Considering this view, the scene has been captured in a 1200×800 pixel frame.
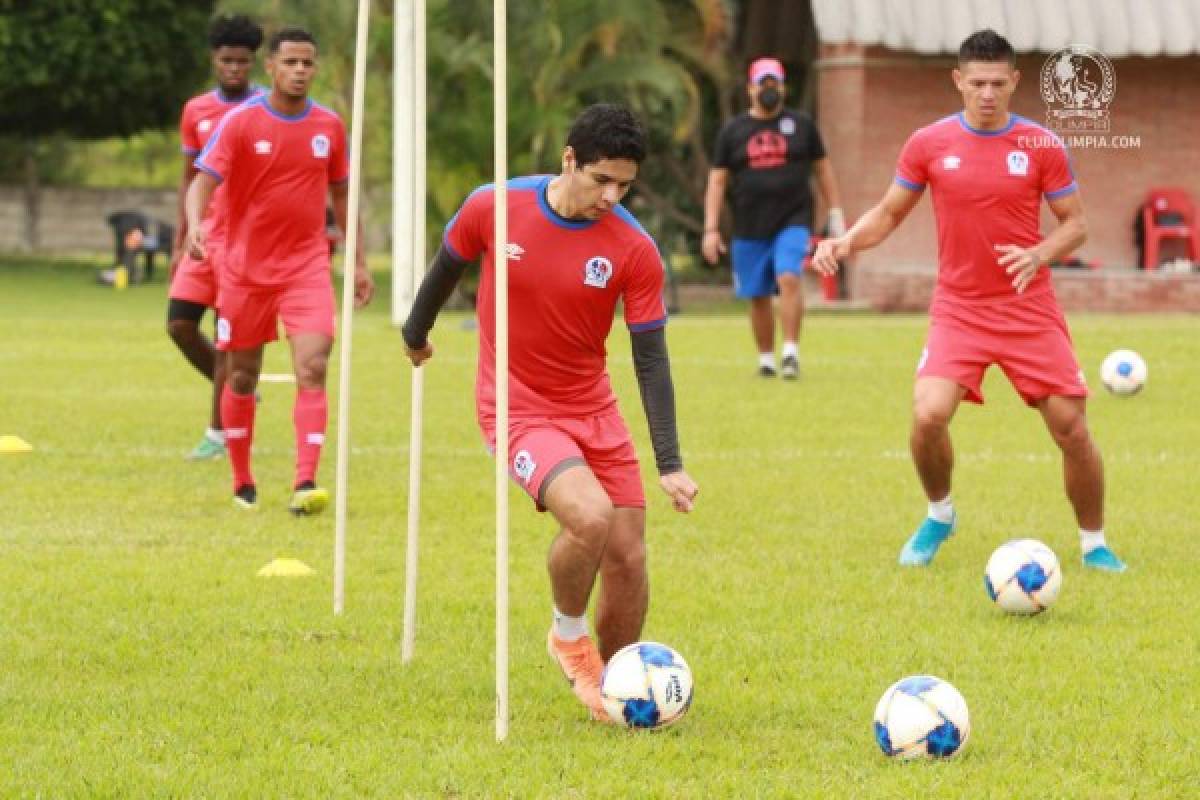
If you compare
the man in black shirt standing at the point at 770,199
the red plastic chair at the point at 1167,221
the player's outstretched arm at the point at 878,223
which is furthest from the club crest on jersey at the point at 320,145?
Result: the red plastic chair at the point at 1167,221

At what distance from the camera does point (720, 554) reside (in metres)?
10.5

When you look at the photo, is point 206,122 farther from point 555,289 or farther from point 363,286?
point 555,289

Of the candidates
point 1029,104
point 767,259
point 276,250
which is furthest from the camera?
point 1029,104

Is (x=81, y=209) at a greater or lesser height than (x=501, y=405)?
lesser

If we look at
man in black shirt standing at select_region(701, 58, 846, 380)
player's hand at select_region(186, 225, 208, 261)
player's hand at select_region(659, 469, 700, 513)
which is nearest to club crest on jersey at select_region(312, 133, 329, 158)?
player's hand at select_region(186, 225, 208, 261)

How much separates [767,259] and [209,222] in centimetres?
707

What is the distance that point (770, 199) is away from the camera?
19.2 meters

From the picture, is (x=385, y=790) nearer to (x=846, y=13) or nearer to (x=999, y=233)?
(x=999, y=233)

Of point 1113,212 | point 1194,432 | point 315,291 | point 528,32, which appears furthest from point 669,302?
point 315,291

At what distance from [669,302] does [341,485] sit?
71.9 feet

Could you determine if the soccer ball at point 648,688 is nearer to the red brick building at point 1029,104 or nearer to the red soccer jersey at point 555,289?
the red soccer jersey at point 555,289

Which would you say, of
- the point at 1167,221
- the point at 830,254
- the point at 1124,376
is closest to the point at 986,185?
the point at 830,254

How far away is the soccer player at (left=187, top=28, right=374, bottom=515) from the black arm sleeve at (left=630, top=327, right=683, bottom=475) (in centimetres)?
442

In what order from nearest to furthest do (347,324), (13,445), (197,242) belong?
(347,324) < (197,242) < (13,445)
